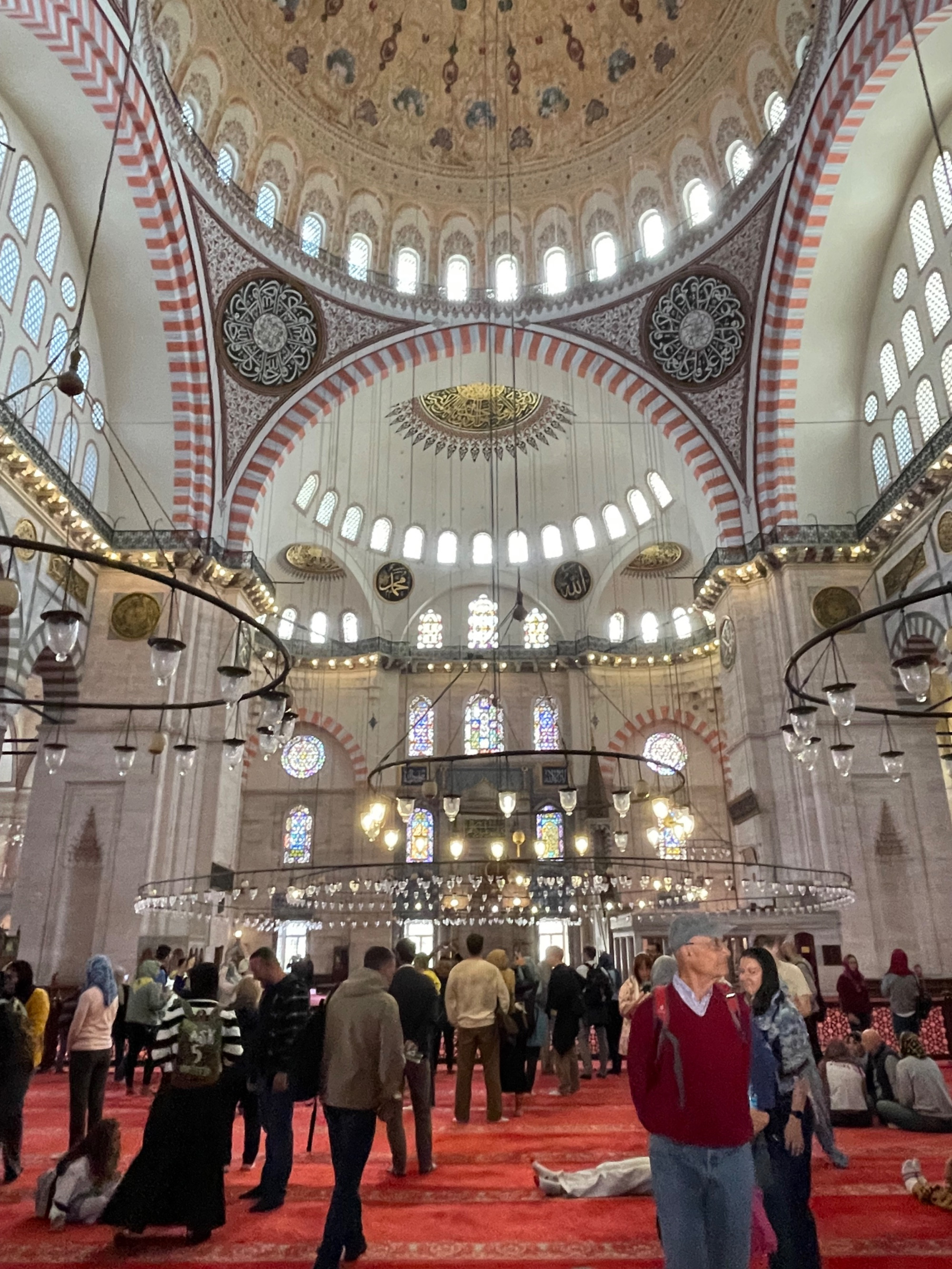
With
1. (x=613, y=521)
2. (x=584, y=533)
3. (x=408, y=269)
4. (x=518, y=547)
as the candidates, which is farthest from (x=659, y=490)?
(x=408, y=269)

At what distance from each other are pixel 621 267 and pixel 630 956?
1227 cm

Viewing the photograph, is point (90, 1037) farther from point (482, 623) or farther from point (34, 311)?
point (482, 623)

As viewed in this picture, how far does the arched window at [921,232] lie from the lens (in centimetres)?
1243

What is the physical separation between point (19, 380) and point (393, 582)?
37.0 feet

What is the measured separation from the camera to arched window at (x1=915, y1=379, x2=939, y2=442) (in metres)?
12.3

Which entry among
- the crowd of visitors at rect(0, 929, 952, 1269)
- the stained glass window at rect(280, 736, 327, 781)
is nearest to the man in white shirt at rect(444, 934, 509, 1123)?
the crowd of visitors at rect(0, 929, 952, 1269)

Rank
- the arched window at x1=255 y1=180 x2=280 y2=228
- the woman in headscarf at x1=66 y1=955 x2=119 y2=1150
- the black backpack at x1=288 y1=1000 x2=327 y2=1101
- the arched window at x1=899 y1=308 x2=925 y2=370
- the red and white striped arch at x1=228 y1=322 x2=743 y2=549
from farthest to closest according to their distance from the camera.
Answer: the red and white striped arch at x1=228 y1=322 x2=743 y2=549
the arched window at x1=255 y1=180 x2=280 y2=228
the arched window at x1=899 y1=308 x2=925 y2=370
the woman in headscarf at x1=66 y1=955 x2=119 y2=1150
the black backpack at x1=288 y1=1000 x2=327 y2=1101

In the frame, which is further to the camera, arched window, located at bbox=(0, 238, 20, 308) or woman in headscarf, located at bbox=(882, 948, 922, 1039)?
arched window, located at bbox=(0, 238, 20, 308)

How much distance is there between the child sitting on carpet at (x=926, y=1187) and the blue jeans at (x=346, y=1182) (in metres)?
2.65

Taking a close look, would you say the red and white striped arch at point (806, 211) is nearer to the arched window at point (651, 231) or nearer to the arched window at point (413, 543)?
the arched window at point (651, 231)

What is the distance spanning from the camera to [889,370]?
44.8 feet

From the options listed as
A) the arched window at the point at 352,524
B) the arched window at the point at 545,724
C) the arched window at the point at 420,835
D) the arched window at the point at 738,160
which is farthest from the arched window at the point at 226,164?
the arched window at the point at 420,835

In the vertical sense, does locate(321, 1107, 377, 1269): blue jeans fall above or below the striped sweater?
below

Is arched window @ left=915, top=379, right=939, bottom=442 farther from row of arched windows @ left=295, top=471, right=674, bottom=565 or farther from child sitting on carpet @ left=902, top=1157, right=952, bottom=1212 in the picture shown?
child sitting on carpet @ left=902, top=1157, right=952, bottom=1212
